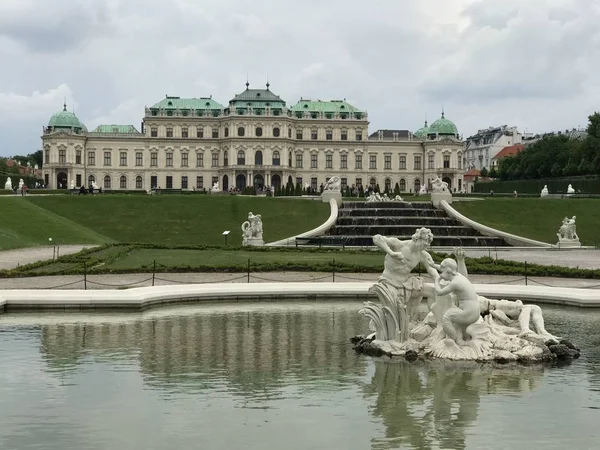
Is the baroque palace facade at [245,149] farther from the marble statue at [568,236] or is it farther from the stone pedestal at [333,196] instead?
the marble statue at [568,236]

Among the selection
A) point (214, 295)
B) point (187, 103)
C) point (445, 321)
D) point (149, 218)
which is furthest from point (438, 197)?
point (187, 103)

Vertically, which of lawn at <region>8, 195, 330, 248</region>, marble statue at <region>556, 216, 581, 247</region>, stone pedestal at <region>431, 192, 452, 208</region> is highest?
stone pedestal at <region>431, 192, 452, 208</region>

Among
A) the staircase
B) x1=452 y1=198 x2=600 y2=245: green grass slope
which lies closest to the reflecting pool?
the staircase

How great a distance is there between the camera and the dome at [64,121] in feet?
364

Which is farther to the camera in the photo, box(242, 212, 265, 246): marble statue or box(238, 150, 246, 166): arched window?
box(238, 150, 246, 166): arched window

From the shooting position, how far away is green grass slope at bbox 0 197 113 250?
42009 mm

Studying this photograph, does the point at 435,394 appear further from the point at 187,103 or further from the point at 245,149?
the point at 187,103

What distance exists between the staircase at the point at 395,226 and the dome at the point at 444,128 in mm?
61216

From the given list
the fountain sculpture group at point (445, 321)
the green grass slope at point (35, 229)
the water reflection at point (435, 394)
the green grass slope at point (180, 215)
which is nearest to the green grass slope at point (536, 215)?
the green grass slope at point (180, 215)

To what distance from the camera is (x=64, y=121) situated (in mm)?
111250

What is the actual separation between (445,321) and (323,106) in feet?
339

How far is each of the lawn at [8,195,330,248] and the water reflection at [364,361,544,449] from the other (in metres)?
32.0

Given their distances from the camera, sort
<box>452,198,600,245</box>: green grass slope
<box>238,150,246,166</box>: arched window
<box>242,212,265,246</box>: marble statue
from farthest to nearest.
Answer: <box>238,150,246,166</box>: arched window
<box>452,198,600,245</box>: green grass slope
<box>242,212,265,246</box>: marble statue

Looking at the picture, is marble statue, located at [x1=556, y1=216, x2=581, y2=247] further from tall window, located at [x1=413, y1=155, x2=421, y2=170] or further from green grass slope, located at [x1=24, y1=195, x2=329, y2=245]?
tall window, located at [x1=413, y1=155, x2=421, y2=170]
